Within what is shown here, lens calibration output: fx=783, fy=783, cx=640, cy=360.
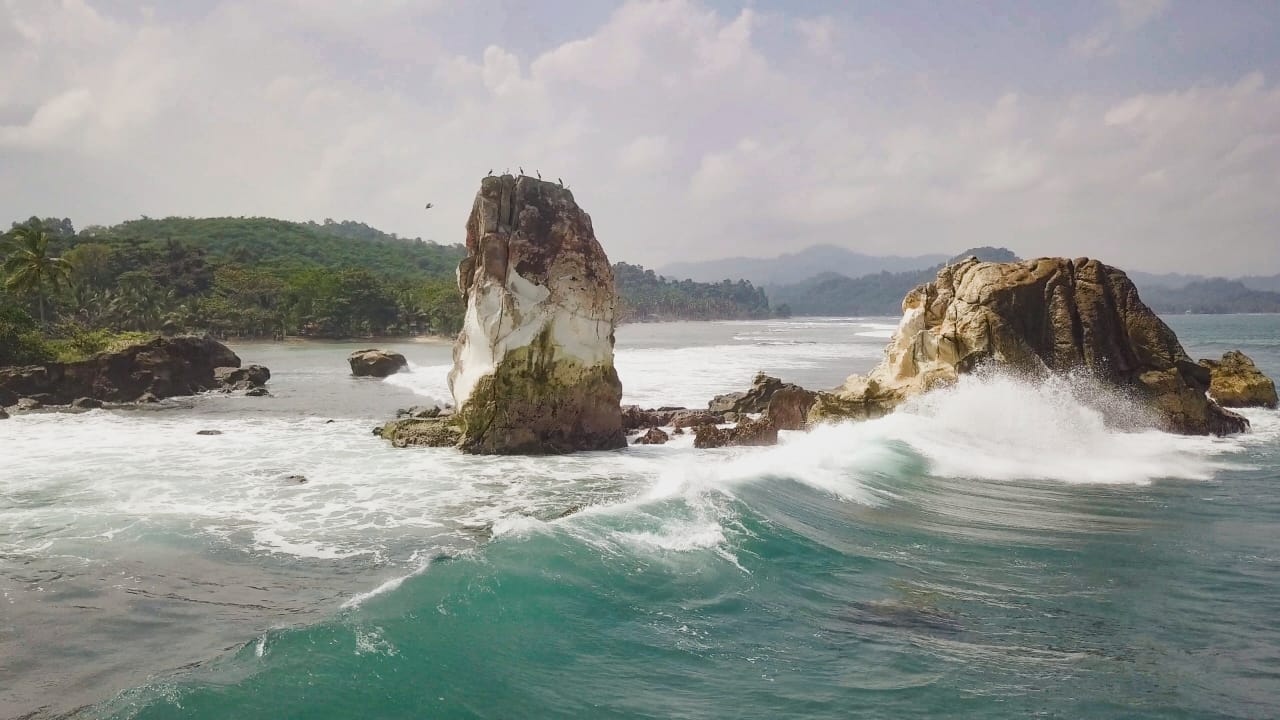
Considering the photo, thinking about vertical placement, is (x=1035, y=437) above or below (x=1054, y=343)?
below

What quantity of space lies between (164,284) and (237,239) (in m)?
55.0

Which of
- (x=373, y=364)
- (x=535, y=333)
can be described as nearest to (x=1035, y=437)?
(x=535, y=333)

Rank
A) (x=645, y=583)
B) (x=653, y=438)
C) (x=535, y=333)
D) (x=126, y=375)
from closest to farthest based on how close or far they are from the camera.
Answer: (x=645, y=583) < (x=535, y=333) < (x=653, y=438) < (x=126, y=375)

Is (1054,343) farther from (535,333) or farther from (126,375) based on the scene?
(126,375)

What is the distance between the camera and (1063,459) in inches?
626

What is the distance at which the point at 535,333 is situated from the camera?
671 inches

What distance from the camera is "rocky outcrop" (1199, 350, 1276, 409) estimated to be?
24281 mm

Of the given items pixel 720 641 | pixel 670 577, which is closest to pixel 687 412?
pixel 670 577

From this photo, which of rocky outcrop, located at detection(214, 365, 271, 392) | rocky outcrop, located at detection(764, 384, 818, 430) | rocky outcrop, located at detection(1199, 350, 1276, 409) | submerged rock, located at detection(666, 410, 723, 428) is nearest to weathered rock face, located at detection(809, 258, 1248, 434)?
rocky outcrop, located at detection(764, 384, 818, 430)

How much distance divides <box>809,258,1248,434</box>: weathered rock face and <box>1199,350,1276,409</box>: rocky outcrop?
17.4 feet

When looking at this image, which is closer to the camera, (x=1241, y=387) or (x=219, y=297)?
(x=1241, y=387)

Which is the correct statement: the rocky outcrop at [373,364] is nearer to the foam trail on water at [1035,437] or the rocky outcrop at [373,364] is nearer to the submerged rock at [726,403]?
the submerged rock at [726,403]

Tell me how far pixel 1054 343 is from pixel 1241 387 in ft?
32.4

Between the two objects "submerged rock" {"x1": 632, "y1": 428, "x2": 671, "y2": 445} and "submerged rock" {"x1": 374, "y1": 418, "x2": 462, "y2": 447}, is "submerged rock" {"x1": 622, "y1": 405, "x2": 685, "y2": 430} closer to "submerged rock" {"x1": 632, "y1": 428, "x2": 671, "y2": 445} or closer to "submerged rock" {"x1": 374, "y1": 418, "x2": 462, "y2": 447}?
"submerged rock" {"x1": 632, "y1": 428, "x2": 671, "y2": 445}
